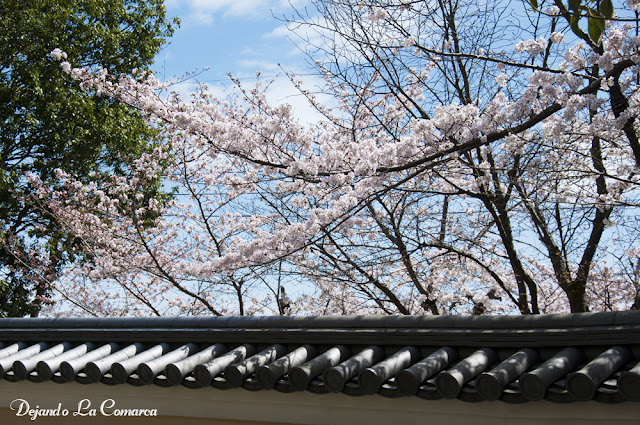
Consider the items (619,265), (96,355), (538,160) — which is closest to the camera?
(96,355)

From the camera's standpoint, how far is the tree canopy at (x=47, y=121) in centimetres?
1302

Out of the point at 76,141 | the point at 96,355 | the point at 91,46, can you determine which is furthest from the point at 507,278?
the point at 91,46

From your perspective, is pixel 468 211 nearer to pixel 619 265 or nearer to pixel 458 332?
pixel 619 265

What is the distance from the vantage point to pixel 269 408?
317 centimetres

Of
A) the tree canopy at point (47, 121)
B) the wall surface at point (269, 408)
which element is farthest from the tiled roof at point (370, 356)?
the tree canopy at point (47, 121)

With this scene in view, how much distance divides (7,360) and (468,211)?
5.00 metres

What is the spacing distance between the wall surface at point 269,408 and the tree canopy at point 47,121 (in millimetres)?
9593

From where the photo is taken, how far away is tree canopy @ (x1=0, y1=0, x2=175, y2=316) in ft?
42.7

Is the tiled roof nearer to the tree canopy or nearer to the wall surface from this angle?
the wall surface

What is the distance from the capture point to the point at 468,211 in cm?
707

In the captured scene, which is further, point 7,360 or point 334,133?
point 334,133

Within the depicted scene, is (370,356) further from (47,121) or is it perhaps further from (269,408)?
(47,121)

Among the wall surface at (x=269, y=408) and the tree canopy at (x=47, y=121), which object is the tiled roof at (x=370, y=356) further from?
the tree canopy at (x=47, y=121)

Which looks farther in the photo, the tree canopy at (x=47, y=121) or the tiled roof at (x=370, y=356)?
the tree canopy at (x=47, y=121)
